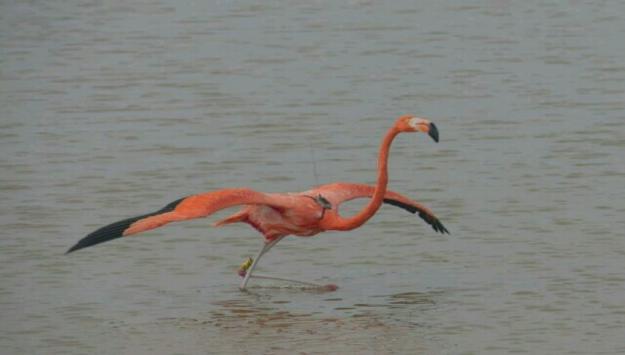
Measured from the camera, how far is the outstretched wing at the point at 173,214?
15172 mm

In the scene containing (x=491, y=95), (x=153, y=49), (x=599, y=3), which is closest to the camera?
(x=491, y=95)

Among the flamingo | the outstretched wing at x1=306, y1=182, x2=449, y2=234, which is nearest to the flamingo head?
the flamingo

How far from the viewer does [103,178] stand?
820 inches

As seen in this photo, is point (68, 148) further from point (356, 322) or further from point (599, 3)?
point (599, 3)

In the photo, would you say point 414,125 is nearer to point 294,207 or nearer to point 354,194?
point 294,207

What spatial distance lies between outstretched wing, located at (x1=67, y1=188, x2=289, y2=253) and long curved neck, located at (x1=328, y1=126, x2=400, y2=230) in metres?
0.84

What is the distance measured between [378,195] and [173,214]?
1798 millimetres

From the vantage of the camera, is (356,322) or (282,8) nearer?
(356,322)

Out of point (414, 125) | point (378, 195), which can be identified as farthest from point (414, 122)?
point (378, 195)

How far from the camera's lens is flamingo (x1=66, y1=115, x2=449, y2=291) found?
50.8ft

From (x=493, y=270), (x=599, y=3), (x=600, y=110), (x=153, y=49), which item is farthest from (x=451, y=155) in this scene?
(x=599, y=3)

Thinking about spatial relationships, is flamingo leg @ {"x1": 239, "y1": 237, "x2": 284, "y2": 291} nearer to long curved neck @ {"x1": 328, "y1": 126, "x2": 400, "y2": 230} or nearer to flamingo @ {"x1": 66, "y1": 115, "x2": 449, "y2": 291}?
flamingo @ {"x1": 66, "y1": 115, "x2": 449, "y2": 291}

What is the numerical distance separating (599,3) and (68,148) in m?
11.4

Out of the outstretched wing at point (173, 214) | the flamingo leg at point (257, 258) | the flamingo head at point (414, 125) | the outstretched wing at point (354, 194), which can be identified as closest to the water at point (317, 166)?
the flamingo leg at point (257, 258)
